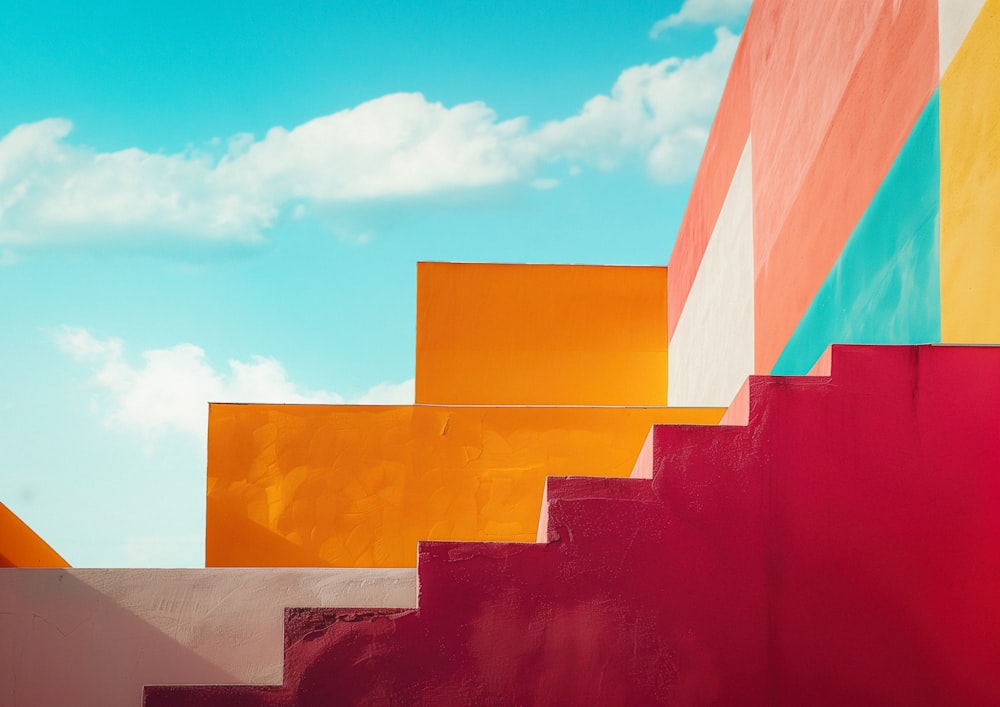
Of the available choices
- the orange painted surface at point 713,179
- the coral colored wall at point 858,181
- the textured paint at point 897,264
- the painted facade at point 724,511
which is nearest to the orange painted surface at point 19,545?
the painted facade at point 724,511

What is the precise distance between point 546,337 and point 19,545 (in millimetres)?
6978

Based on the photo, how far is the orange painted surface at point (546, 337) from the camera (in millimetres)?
12961

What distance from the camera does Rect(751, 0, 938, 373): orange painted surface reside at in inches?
187

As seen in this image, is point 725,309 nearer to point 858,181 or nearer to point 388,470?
point 388,470

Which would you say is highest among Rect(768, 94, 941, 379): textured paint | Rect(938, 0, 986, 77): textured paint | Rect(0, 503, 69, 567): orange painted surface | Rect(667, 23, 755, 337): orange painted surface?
Rect(667, 23, 755, 337): orange painted surface

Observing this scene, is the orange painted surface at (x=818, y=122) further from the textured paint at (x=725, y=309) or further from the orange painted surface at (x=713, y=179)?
the orange painted surface at (x=713, y=179)

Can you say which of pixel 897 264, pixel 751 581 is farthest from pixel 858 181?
pixel 751 581

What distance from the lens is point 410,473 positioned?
24.0 feet

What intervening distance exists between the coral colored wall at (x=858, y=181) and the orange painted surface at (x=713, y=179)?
0.05 metres

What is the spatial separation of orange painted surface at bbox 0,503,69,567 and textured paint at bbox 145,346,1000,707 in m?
3.71

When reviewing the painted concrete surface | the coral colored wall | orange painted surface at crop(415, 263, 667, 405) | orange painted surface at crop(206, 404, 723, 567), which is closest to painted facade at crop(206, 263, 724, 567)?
orange painted surface at crop(206, 404, 723, 567)

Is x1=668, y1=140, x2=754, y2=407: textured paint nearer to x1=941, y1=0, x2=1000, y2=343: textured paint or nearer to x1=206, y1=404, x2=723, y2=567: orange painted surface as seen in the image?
x1=206, y1=404, x2=723, y2=567: orange painted surface

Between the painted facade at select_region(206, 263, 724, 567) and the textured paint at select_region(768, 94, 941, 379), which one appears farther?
the painted facade at select_region(206, 263, 724, 567)

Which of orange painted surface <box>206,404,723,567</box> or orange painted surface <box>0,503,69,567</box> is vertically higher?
orange painted surface <box>206,404,723,567</box>
